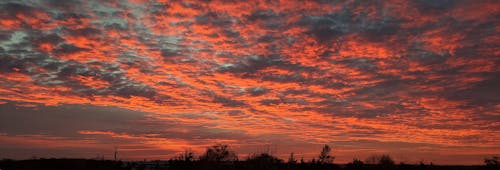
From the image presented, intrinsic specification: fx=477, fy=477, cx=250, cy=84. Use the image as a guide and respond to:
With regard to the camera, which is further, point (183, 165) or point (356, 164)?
point (356, 164)

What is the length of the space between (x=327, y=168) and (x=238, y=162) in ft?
139

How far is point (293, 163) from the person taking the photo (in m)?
104

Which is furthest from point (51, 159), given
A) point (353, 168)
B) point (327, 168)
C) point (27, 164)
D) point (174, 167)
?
point (353, 168)

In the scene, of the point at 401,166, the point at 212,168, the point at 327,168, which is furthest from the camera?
the point at 401,166

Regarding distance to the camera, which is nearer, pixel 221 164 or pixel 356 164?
pixel 221 164

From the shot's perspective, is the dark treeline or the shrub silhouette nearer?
the dark treeline

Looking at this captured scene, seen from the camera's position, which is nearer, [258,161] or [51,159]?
[258,161]

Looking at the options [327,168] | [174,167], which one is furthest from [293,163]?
[174,167]

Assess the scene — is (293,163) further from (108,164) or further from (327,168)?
(108,164)

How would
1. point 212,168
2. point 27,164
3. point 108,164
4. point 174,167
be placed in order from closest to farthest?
point 212,168, point 174,167, point 27,164, point 108,164

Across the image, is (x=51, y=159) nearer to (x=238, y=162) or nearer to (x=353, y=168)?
(x=238, y=162)

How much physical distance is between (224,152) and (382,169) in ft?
162

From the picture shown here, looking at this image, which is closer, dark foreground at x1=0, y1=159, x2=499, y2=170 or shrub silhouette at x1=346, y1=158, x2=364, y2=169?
dark foreground at x1=0, y1=159, x2=499, y2=170

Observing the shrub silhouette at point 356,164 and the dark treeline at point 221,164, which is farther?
the shrub silhouette at point 356,164
